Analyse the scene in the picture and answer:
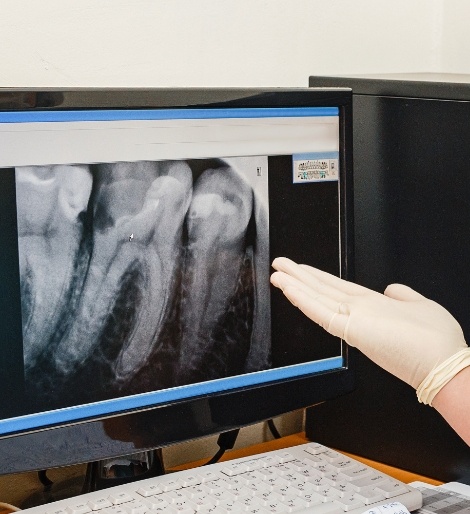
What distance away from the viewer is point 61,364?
72cm

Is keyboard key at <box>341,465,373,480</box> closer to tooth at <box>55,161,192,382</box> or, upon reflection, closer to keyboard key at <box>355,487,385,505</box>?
keyboard key at <box>355,487,385,505</box>

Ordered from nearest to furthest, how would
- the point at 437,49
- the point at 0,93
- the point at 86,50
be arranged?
the point at 0,93 → the point at 86,50 → the point at 437,49

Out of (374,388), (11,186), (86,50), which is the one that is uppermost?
(86,50)

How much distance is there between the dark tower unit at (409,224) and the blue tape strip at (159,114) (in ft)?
0.30

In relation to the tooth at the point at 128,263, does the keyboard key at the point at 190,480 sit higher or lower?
lower

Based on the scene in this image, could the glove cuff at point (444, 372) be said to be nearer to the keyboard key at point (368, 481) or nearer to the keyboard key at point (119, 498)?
the keyboard key at point (368, 481)

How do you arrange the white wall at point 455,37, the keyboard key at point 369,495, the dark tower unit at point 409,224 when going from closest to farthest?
the keyboard key at point 369,495, the dark tower unit at point 409,224, the white wall at point 455,37

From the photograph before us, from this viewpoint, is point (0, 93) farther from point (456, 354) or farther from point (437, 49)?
point (437, 49)

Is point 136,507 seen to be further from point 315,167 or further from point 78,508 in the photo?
A: point 315,167

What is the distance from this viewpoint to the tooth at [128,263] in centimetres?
73

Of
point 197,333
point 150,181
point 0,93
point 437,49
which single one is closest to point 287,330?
point 197,333

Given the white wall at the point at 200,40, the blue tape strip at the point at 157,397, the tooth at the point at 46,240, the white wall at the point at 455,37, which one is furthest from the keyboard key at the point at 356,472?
the white wall at the point at 455,37

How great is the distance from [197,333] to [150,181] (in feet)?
0.49

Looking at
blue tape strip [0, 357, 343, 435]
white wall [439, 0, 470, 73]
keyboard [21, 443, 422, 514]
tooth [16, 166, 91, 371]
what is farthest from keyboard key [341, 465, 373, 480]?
white wall [439, 0, 470, 73]
